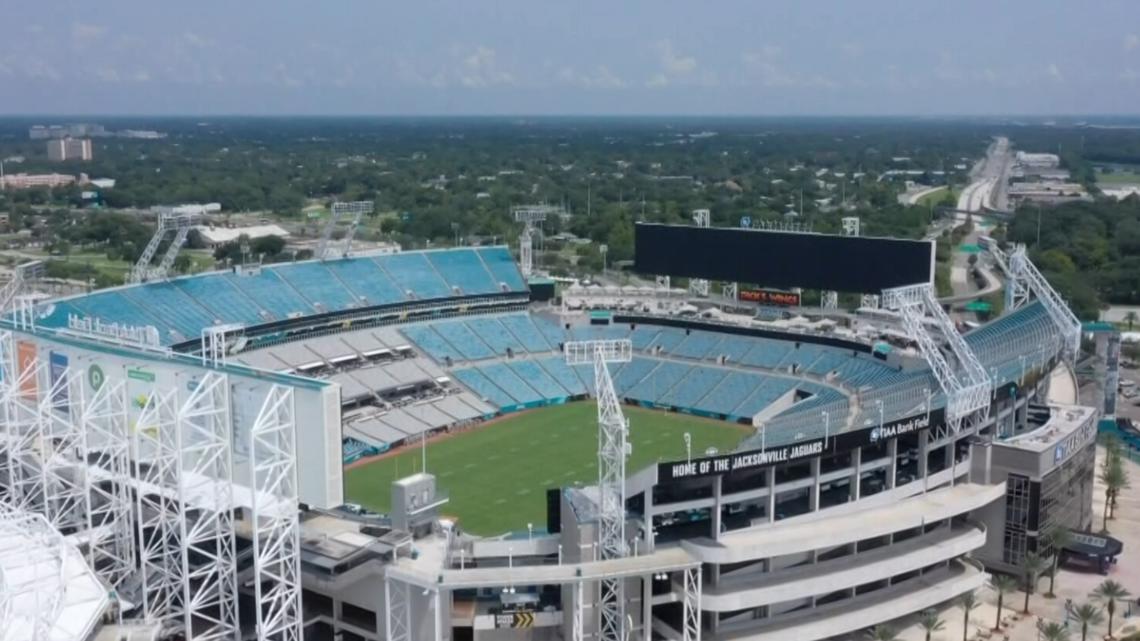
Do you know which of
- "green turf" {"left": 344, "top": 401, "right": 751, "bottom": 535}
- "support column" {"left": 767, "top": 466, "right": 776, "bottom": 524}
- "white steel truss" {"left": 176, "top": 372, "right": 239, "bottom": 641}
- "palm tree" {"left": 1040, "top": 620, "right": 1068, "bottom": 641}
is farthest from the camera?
"green turf" {"left": 344, "top": 401, "right": 751, "bottom": 535}

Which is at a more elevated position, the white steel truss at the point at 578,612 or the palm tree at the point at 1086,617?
the white steel truss at the point at 578,612

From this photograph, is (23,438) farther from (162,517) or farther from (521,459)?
(521,459)

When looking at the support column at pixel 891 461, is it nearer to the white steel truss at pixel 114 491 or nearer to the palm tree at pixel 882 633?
the palm tree at pixel 882 633

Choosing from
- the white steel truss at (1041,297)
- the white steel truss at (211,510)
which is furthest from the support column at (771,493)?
the white steel truss at (1041,297)

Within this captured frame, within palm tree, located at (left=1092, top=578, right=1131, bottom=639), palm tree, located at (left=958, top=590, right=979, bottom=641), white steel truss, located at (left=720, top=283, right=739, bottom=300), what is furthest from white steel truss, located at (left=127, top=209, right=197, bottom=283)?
palm tree, located at (left=1092, top=578, right=1131, bottom=639)

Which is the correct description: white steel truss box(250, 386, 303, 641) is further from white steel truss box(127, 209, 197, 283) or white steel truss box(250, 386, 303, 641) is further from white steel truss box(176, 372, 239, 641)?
white steel truss box(127, 209, 197, 283)

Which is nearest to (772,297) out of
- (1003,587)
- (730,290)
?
(730,290)

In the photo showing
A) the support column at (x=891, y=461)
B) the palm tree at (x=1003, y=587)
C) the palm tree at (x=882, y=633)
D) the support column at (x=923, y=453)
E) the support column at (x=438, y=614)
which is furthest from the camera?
the support column at (x=923, y=453)
